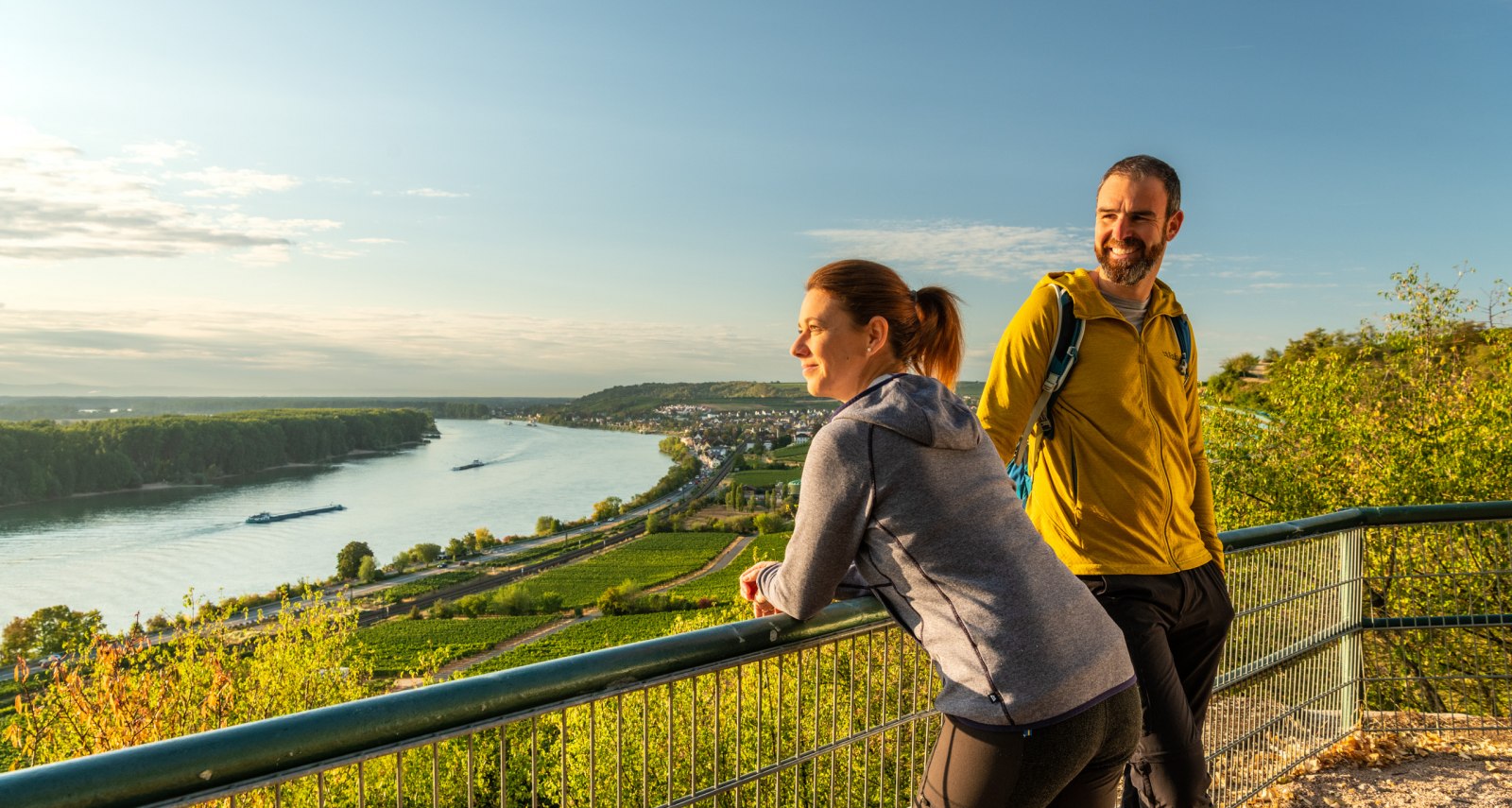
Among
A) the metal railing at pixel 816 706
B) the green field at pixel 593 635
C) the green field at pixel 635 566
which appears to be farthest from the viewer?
the green field at pixel 635 566

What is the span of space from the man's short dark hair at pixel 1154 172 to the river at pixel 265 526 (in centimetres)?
7204

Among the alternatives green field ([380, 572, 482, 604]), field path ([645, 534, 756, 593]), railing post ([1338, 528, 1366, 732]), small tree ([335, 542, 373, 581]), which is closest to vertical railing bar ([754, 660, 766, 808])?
railing post ([1338, 528, 1366, 732])

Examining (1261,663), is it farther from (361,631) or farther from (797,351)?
(361,631)

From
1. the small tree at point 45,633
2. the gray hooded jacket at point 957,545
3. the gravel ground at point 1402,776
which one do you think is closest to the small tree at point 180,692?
the small tree at point 45,633

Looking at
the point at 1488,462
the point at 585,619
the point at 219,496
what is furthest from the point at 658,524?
the point at 1488,462

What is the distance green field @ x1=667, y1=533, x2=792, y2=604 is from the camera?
63344mm

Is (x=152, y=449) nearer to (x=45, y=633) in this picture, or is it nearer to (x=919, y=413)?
(x=45, y=633)

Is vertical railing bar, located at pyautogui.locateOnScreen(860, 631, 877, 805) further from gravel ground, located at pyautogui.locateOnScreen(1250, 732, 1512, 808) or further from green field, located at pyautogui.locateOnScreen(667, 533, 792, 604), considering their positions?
green field, located at pyautogui.locateOnScreen(667, 533, 792, 604)

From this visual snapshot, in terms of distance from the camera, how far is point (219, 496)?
396 feet

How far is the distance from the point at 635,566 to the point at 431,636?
21.7 metres

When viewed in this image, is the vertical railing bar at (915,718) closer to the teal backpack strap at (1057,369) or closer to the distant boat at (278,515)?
the teal backpack strap at (1057,369)

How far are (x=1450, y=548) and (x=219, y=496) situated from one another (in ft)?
450

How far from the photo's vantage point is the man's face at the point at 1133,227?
2.29 meters

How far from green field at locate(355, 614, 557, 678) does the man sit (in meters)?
52.5
